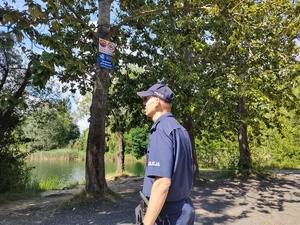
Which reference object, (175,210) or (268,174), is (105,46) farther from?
(268,174)

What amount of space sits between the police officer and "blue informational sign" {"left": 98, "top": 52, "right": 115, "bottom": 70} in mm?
4514

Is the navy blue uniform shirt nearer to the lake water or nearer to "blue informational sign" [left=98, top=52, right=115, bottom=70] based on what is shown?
"blue informational sign" [left=98, top=52, right=115, bottom=70]

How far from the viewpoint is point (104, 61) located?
265 inches

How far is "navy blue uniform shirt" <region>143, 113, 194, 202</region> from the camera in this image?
7.06ft

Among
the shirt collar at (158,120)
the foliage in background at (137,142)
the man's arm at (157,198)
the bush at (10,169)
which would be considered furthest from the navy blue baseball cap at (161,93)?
the foliage in background at (137,142)

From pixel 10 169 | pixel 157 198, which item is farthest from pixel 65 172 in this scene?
pixel 157 198

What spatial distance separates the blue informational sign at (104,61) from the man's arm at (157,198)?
4937 millimetres

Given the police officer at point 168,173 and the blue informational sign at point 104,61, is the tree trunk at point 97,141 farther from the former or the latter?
the police officer at point 168,173

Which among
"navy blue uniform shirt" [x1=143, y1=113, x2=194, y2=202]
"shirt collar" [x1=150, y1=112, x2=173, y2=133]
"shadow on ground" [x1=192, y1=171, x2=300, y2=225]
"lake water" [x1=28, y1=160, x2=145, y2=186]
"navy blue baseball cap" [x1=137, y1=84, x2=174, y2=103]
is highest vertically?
"navy blue baseball cap" [x1=137, y1=84, x2=174, y2=103]

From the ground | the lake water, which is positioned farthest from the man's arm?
the lake water

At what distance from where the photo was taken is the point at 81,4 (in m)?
8.31

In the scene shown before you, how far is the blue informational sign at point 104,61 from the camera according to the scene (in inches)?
263

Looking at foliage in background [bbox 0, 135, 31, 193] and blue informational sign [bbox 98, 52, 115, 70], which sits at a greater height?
blue informational sign [bbox 98, 52, 115, 70]

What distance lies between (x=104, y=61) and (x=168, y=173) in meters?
5.02
